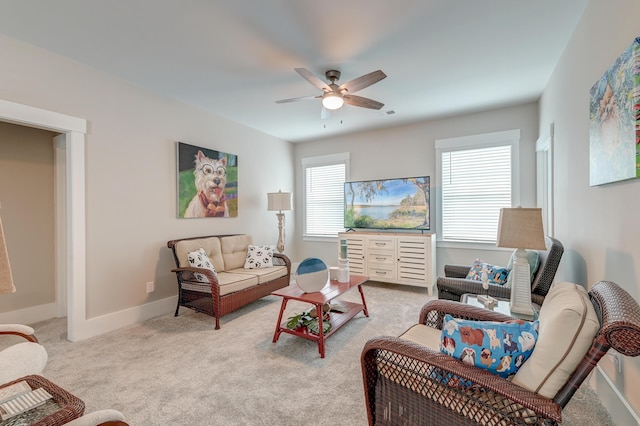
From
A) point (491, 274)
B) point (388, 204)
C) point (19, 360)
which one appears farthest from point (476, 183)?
point (19, 360)

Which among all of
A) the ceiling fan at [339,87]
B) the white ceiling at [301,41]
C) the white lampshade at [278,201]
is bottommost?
the white lampshade at [278,201]

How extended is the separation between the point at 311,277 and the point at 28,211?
331 cm

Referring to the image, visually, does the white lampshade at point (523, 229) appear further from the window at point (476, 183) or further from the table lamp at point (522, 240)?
the window at point (476, 183)

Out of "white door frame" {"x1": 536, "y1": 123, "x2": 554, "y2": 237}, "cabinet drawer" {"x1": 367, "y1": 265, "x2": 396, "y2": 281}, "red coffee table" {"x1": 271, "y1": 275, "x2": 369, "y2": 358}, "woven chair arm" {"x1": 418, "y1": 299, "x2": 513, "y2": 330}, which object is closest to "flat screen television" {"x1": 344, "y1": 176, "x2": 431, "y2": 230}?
"cabinet drawer" {"x1": 367, "y1": 265, "x2": 396, "y2": 281}

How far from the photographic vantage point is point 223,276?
3.50 metres

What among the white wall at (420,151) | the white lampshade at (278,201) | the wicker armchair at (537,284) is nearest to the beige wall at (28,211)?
the white lampshade at (278,201)

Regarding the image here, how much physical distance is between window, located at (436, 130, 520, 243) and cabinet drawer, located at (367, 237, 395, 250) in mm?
792

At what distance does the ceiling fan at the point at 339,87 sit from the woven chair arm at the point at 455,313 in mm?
1771

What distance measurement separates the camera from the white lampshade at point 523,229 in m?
1.94

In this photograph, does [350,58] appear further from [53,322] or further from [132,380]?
[53,322]

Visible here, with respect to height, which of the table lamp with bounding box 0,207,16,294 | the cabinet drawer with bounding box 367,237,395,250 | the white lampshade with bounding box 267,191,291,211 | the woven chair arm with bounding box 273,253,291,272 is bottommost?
the woven chair arm with bounding box 273,253,291,272

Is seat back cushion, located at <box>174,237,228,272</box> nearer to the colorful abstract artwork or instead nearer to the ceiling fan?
the ceiling fan

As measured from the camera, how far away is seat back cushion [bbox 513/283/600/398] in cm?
97

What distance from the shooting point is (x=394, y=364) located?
1.32m
